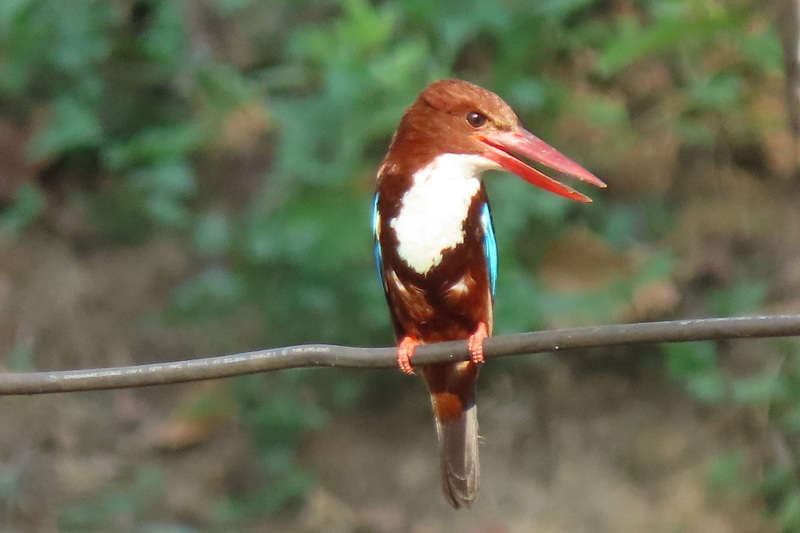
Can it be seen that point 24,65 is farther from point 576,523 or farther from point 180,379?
point 180,379

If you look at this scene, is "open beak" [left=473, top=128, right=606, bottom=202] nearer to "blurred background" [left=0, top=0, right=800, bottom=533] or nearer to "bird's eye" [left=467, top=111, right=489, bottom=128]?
"bird's eye" [left=467, top=111, right=489, bottom=128]

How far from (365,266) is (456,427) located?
1.06m

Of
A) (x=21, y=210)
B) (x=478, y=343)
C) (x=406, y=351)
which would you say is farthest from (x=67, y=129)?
(x=478, y=343)

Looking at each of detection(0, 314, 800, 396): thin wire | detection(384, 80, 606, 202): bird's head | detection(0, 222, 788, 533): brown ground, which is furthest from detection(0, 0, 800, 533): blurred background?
detection(0, 314, 800, 396): thin wire

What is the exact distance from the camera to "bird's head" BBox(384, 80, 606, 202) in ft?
6.67

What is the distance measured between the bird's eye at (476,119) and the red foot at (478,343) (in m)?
0.39

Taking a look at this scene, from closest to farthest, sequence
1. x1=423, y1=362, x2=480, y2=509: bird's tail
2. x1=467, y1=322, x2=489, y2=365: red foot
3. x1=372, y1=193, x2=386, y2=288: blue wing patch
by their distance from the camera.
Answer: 1. x1=467, y1=322, x2=489, y2=365: red foot
2. x1=372, y1=193, x2=386, y2=288: blue wing patch
3. x1=423, y1=362, x2=480, y2=509: bird's tail

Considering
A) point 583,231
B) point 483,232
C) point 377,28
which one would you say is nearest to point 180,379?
point 483,232

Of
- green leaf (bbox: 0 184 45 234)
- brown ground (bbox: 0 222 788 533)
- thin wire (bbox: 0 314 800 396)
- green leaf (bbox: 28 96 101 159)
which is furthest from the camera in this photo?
green leaf (bbox: 0 184 45 234)

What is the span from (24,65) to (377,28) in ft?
5.37

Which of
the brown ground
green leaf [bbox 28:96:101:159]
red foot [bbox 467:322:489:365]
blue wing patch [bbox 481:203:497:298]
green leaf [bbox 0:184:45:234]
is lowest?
the brown ground

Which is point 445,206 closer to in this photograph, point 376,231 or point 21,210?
point 376,231

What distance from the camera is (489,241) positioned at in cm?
221

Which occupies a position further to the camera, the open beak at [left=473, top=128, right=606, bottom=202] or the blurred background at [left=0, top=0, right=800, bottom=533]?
the blurred background at [left=0, top=0, right=800, bottom=533]
